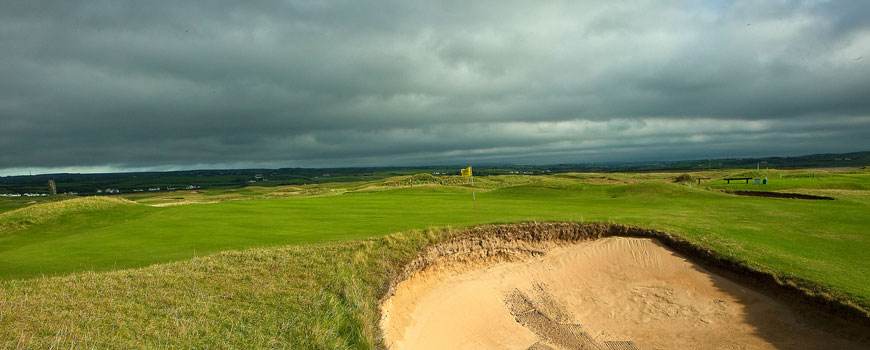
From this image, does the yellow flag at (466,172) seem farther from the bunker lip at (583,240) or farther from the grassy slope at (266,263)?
the bunker lip at (583,240)

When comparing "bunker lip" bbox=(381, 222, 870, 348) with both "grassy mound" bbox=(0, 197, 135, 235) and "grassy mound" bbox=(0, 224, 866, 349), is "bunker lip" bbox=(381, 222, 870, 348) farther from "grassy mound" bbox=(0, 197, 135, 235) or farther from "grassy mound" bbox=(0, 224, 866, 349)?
"grassy mound" bbox=(0, 197, 135, 235)

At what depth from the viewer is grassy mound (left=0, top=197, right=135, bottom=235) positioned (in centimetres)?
1667

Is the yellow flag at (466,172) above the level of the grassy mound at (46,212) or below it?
above

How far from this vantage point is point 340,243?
12242 mm

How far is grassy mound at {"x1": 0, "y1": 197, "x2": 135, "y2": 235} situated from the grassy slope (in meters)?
0.74

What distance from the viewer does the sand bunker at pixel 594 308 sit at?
983cm

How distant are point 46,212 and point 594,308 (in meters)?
25.4

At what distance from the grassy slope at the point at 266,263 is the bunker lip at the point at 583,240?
Result: 14.2 inches

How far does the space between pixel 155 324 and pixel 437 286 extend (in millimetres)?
8247

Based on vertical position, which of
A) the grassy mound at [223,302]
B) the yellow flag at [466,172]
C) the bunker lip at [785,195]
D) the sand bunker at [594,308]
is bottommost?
the sand bunker at [594,308]

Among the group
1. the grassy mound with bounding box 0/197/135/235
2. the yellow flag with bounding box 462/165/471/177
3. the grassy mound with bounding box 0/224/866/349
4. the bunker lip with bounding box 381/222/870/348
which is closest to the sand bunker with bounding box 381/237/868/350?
the bunker lip with bounding box 381/222/870/348

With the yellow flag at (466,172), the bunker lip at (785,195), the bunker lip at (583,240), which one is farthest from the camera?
the bunker lip at (785,195)

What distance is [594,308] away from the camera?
39.5ft

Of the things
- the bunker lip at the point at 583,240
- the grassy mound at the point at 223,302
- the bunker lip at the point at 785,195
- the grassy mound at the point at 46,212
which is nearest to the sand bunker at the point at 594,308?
the bunker lip at the point at 583,240
